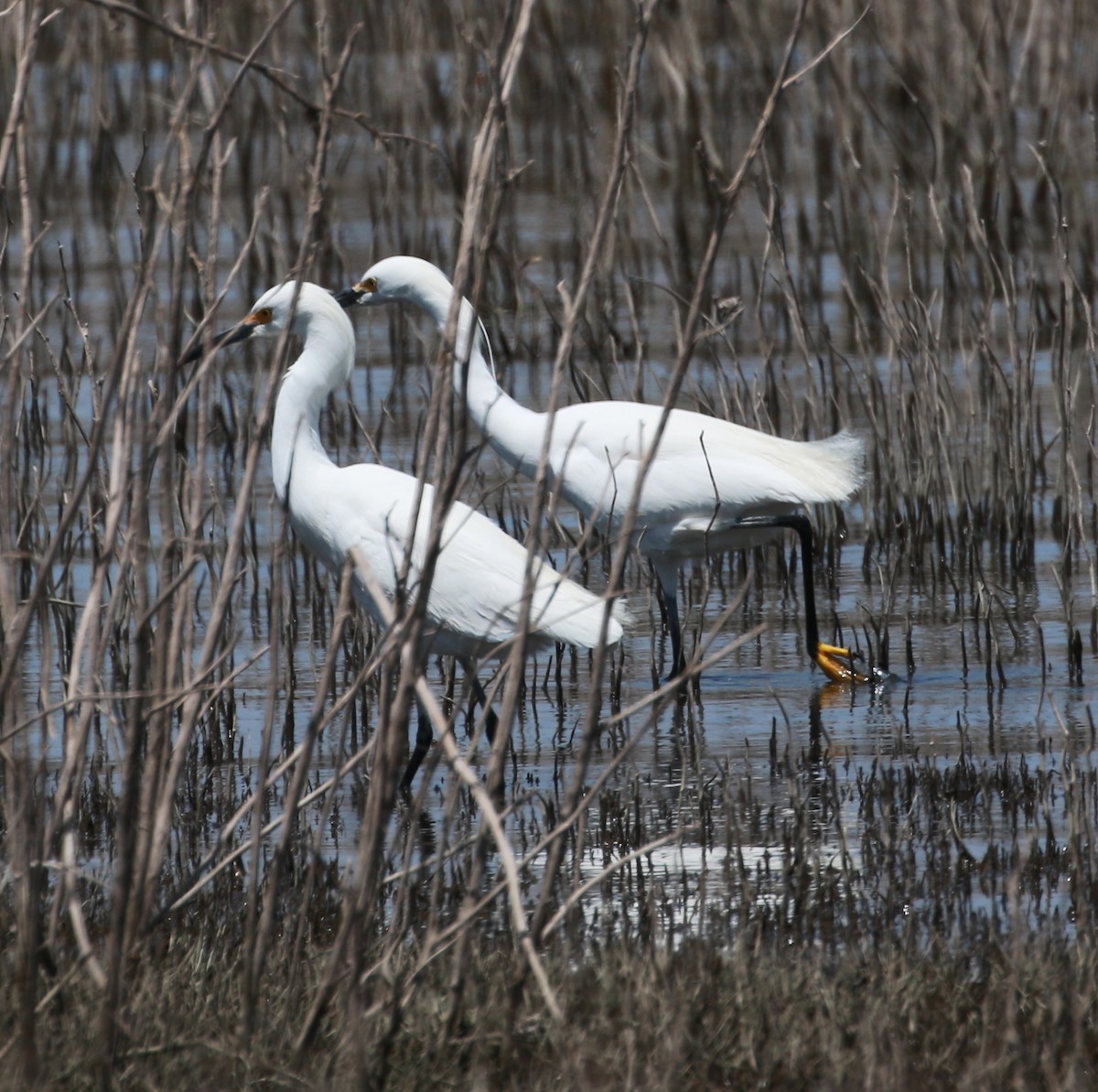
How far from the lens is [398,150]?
13734mm

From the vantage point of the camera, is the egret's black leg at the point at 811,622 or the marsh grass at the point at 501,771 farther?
the egret's black leg at the point at 811,622

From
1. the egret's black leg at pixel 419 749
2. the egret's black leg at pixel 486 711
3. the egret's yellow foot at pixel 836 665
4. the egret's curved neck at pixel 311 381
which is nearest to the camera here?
the egret's black leg at pixel 486 711

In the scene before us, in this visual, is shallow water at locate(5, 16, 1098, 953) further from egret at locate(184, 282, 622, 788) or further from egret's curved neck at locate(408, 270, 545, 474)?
egret's curved neck at locate(408, 270, 545, 474)

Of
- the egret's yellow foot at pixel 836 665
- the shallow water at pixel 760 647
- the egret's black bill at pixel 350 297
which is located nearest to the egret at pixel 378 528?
the shallow water at pixel 760 647

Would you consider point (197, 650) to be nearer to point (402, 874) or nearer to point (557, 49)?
point (402, 874)

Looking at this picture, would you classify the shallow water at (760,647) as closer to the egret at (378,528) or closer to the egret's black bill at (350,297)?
the egret at (378,528)

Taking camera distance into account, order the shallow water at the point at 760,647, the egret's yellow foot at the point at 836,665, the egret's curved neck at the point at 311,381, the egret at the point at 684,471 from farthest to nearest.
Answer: the egret at the point at 684,471
the egret's yellow foot at the point at 836,665
the egret's curved neck at the point at 311,381
the shallow water at the point at 760,647

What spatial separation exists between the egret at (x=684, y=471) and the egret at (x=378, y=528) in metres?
0.80

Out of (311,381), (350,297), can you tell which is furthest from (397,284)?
(311,381)

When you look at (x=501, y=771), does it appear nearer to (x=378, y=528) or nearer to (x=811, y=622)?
(x=378, y=528)

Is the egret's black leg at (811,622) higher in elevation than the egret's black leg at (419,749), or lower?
higher

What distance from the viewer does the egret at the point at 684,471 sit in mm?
6230

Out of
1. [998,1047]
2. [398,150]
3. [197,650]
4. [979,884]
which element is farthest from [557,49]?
[998,1047]

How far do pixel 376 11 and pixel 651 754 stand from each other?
1269 cm
